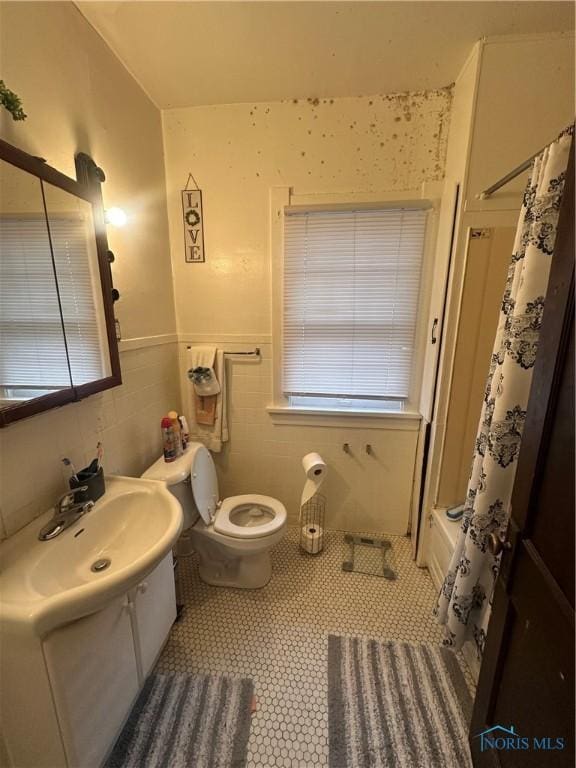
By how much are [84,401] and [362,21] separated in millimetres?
1839

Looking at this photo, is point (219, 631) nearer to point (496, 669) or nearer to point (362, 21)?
point (496, 669)

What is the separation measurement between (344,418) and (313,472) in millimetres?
392

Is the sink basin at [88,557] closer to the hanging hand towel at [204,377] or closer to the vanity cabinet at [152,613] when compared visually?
the vanity cabinet at [152,613]

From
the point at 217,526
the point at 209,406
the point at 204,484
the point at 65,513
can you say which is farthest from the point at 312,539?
the point at 65,513

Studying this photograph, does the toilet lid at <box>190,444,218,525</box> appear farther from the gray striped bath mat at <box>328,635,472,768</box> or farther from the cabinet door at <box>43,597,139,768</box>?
the gray striped bath mat at <box>328,635,472,768</box>

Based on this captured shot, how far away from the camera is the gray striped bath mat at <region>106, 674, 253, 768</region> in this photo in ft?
3.37

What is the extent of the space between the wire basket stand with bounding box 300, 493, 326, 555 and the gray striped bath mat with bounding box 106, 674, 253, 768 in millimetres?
744

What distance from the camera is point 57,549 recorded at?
0.92 m

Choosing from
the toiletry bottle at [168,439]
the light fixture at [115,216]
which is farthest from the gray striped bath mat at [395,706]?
the light fixture at [115,216]

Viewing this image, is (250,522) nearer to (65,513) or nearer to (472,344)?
(65,513)

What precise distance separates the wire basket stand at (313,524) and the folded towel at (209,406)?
2.38 feet

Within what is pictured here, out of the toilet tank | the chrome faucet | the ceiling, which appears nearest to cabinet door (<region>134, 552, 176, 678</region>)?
the toilet tank

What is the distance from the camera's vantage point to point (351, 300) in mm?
1790

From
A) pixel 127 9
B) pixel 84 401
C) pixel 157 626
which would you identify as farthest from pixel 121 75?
pixel 157 626
